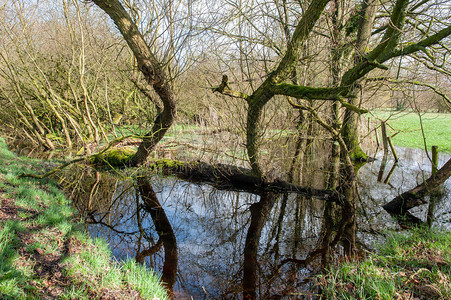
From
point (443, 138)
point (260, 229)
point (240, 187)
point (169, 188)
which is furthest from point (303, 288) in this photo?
point (443, 138)

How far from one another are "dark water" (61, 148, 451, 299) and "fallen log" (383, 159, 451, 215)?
0.27 m

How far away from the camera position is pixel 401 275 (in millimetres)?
3412

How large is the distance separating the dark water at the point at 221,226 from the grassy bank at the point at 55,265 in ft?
2.06

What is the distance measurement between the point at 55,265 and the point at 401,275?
4.00 metres

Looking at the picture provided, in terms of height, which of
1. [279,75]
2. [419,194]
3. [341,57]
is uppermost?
[341,57]

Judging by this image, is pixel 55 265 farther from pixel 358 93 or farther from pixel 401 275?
pixel 358 93

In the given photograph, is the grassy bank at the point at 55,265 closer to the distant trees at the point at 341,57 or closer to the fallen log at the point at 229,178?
the distant trees at the point at 341,57

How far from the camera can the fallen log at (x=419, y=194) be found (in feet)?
18.9

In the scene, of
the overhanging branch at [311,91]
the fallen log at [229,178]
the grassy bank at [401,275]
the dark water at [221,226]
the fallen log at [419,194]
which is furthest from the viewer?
the fallen log at [229,178]

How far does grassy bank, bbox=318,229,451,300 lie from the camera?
10.2 feet

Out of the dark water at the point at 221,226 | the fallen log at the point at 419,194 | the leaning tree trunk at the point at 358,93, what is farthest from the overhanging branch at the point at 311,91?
the leaning tree trunk at the point at 358,93

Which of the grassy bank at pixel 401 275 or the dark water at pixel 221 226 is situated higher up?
the grassy bank at pixel 401 275

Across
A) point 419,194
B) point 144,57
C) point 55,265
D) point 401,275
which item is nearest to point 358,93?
point 419,194

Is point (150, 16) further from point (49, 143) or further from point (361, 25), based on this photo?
point (49, 143)
